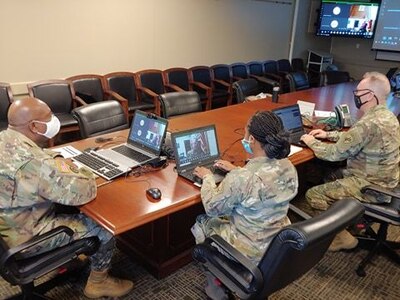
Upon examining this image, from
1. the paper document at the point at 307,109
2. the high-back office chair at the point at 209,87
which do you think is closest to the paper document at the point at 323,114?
the paper document at the point at 307,109

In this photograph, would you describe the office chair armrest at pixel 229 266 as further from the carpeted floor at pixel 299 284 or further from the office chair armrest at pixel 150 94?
the office chair armrest at pixel 150 94

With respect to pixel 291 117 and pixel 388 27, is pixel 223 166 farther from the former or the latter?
pixel 388 27

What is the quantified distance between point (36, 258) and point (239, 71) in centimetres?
469

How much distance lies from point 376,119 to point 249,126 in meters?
1.17

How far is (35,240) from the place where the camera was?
142cm

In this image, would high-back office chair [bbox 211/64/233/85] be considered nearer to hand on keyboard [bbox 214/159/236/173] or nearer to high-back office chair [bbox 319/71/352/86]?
high-back office chair [bbox 319/71/352/86]

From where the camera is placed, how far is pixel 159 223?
2.00m

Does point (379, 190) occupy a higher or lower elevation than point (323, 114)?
lower

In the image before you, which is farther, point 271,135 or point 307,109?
point 307,109

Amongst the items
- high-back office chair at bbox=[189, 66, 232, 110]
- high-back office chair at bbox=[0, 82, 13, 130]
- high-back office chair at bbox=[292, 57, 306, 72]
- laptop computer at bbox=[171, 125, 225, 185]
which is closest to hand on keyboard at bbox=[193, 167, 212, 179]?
laptop computer at bbox=[171, 125, 225, 185]

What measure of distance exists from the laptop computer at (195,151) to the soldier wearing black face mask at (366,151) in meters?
0.78

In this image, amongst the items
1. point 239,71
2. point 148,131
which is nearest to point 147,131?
point 148,131

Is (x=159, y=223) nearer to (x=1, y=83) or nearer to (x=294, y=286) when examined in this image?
(x=294, y=286)

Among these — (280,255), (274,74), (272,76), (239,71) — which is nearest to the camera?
(280,255)
